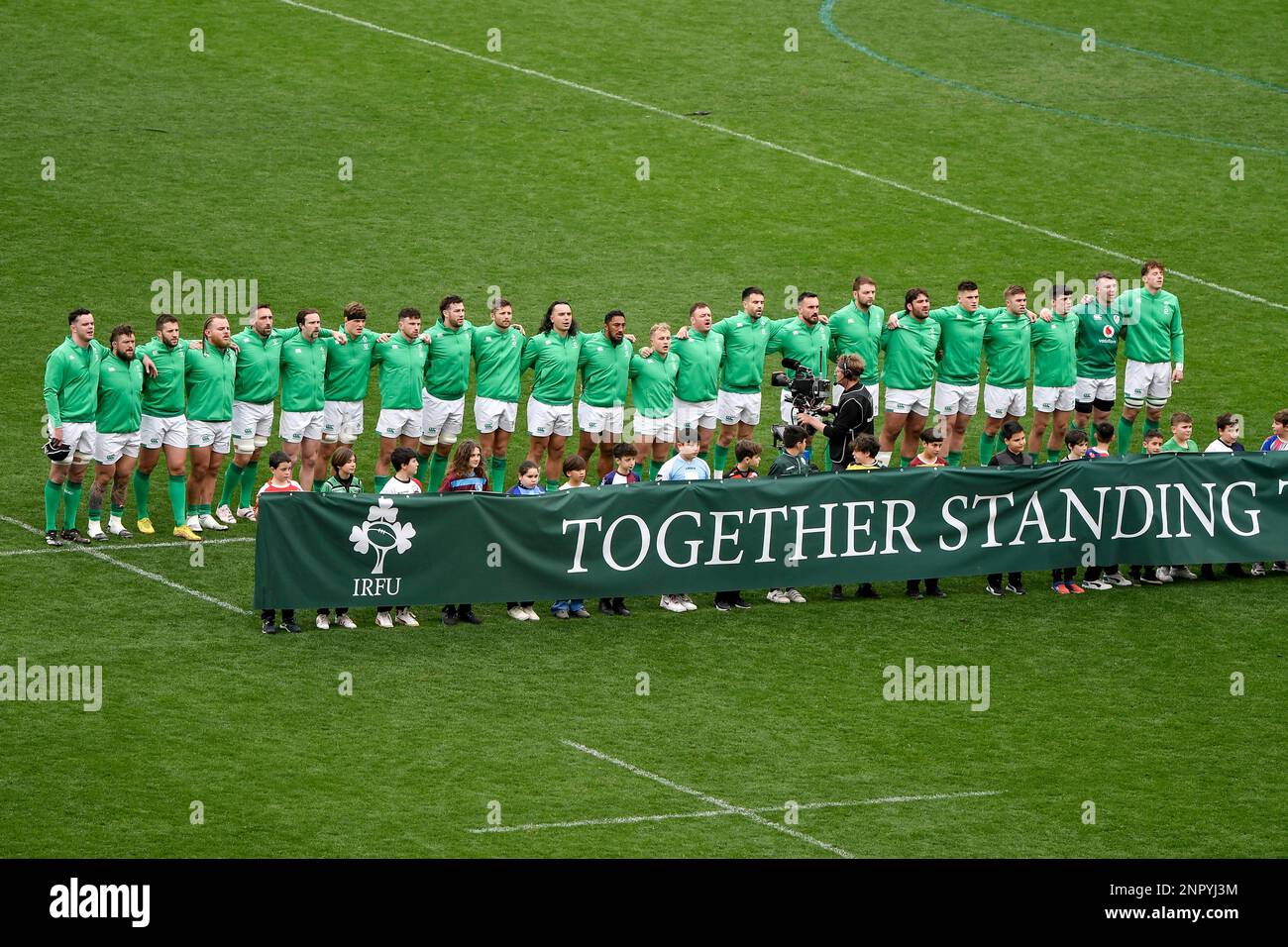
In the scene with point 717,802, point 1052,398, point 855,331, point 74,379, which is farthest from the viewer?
point 1052,398

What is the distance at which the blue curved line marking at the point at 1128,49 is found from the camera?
33444mm

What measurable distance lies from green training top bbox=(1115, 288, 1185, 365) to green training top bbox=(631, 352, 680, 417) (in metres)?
5.16

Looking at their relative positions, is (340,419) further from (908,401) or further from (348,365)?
(908,401)

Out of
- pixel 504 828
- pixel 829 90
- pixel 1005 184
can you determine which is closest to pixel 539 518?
pixel 504 828

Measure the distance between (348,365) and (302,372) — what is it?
47 centimetres

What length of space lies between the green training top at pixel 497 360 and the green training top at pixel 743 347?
6.85ft

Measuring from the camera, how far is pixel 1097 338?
2170cm

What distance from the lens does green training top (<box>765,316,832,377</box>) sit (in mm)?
20906

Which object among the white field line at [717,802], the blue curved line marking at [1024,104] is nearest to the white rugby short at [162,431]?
the white field line at [717,802]

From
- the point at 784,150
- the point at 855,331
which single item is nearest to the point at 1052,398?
the point at 855,331

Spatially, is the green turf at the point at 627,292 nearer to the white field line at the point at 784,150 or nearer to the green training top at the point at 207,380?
the white field line at the point at 784,150

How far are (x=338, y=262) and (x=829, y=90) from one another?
376 inches

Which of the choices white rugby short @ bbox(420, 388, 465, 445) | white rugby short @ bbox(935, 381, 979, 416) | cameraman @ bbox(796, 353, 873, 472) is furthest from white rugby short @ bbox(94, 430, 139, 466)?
white rugby short @ bbox(935, 381, 979, 416)

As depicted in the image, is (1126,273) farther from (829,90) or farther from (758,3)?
(758,3)
